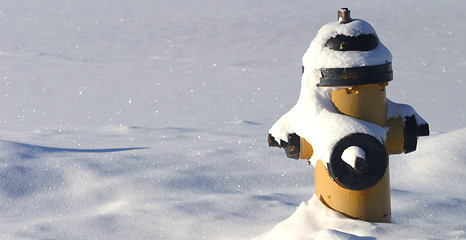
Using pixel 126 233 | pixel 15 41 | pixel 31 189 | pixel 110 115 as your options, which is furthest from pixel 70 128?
pixel 15 41

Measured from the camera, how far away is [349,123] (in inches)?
68.7

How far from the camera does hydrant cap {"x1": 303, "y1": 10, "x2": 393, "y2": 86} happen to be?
1729 millimetres

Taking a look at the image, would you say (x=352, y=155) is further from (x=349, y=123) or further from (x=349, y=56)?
(x=349, y=56)

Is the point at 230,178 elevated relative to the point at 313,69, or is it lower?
lower

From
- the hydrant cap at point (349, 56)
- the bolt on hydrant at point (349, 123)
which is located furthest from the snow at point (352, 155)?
the hydrant cap at point (349, 56)

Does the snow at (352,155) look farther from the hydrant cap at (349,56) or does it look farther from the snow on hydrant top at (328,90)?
the hydrant cap at (349,56)

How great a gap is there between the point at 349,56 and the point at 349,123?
0.20 m

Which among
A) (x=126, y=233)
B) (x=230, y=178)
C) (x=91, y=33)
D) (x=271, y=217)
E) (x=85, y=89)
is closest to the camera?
(x=126, y=233)

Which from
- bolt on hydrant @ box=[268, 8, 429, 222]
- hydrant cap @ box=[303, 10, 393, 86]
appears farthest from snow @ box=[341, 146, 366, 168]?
hydrant cap @ box=[303, 10, 393, 86]

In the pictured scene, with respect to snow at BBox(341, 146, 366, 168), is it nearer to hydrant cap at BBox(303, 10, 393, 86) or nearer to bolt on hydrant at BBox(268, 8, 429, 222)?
bolt on hydrant at BBox(268, 8, 429, 222)

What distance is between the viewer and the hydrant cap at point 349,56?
1729mm

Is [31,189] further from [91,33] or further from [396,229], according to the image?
[91,33]

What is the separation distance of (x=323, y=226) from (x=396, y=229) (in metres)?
0.21

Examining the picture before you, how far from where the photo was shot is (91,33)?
9.43 meters
